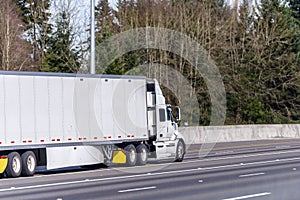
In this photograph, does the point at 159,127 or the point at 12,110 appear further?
the point at 159,127

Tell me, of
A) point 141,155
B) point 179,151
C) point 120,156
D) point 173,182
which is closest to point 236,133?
point 179,151

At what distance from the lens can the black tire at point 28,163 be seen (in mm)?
24953

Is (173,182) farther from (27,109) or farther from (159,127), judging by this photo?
(159,127)

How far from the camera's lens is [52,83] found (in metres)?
26.2

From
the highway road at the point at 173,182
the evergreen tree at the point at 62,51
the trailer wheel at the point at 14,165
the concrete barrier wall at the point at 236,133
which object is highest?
the evergreen tree at the point at 62,51

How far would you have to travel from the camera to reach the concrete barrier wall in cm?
4712

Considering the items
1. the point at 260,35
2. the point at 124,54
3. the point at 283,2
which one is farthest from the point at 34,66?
the point at 283,2

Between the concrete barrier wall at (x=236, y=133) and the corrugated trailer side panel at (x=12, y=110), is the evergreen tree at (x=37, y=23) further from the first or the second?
the corrugated trailer side panel at (x=12, y=110)

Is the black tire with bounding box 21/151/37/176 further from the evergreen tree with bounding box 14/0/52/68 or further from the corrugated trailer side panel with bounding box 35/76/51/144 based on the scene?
the evergreen tree with bounding box 14/0/52/68

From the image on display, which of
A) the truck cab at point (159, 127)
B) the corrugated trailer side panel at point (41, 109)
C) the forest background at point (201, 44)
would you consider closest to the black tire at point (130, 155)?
the truck cab at point (159, 127)

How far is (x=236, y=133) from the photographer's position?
5275 centimetres

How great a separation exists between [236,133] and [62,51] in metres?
14.7

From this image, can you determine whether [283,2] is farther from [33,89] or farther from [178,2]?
[33,89]

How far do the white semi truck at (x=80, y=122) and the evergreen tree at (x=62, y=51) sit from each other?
80.5 feet
